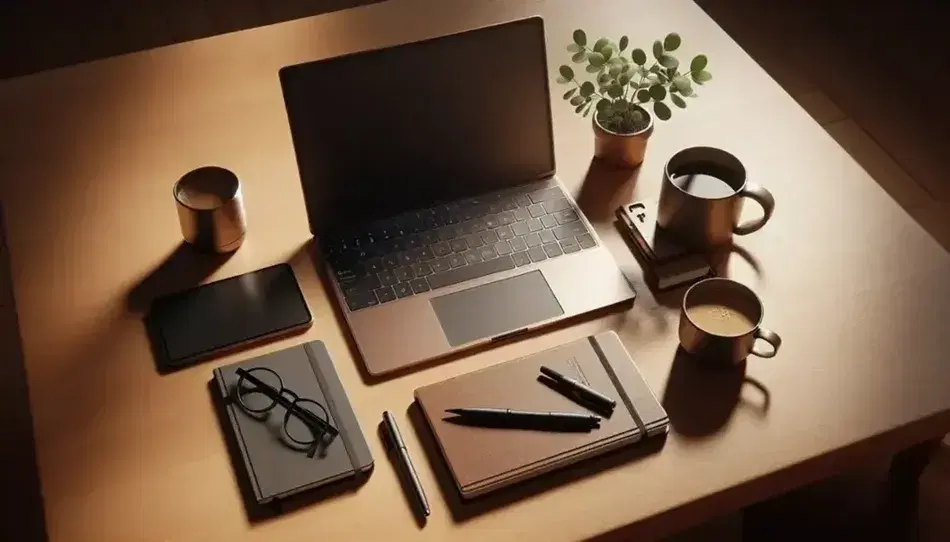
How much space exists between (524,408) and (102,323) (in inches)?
18.1

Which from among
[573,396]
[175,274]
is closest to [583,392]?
[573,396]

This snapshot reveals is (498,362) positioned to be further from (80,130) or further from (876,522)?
(876,522)

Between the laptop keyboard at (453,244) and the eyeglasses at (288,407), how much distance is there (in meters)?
0.13

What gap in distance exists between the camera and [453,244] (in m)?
1.19

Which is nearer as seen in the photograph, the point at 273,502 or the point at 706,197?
the point at 273,502

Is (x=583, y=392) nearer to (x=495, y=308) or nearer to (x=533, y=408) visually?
(x=533, y=408)

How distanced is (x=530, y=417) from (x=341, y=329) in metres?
0.24

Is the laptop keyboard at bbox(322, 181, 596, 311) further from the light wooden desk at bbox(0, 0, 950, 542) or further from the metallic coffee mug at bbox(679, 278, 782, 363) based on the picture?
the metallic coffee mug at bbox(679, 278, 782, 363)

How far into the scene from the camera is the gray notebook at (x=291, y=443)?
37.8 inches

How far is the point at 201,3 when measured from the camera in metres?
2.49

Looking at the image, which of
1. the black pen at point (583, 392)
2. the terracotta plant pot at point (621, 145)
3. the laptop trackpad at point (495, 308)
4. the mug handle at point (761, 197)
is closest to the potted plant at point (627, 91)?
the terracotta plant pot at point (621, 145)

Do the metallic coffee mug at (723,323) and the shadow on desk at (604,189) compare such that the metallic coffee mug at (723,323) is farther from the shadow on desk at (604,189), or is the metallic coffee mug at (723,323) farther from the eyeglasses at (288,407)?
the eyeglasses at (288,407)

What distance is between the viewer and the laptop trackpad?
110 cm

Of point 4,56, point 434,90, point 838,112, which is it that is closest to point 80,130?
point 434,90
